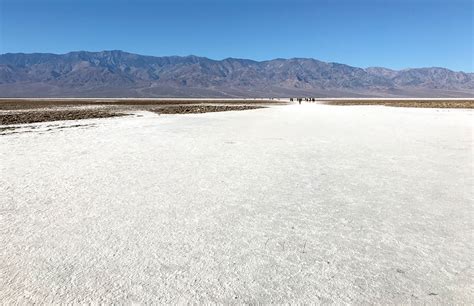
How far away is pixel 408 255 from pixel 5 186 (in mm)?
6085

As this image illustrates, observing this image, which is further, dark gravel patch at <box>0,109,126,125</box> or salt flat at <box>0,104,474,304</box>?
dark gravel patch at <box>0,109,126,125</box>

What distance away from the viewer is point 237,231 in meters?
4.29

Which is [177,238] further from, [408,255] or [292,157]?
[292,157]

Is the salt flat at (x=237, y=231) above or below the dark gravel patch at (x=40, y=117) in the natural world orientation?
above

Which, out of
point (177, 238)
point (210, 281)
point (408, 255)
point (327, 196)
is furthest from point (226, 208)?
point (408, 255)

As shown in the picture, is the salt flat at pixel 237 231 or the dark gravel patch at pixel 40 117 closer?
the salt flat at pixel 237 231

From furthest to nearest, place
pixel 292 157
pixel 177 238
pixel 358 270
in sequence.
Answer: pixel 292 157
pixel 177 238
pixel 358 270

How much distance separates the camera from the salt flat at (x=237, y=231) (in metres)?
3.10

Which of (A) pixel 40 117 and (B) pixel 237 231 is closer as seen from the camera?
(B) pixel 237 231

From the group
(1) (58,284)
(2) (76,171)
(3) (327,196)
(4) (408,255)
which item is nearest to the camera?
(1) (58,284)

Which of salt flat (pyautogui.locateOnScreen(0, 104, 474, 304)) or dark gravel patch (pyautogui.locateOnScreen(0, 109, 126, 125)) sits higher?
salt flat (pyautogui.locateOnScreen(0, 104, 474, 304))

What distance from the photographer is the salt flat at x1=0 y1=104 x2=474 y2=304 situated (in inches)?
122

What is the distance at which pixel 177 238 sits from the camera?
4074 mm

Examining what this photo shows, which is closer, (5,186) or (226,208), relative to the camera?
(226,208)
